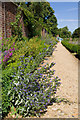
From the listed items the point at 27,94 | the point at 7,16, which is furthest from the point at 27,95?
the point at 7,16

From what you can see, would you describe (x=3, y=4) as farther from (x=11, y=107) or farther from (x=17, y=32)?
(x=11, y=107)

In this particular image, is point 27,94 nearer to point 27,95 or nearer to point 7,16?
point 27,95

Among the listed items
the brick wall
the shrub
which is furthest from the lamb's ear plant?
the brick wall

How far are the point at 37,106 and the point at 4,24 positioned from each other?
4661 mm

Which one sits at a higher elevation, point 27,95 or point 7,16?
point 7,16

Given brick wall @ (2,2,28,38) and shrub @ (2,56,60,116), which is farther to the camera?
brick wall @ (2,2,28,38)

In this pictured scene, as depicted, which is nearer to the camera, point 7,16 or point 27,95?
point 27,95

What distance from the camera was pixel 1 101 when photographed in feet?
7.56

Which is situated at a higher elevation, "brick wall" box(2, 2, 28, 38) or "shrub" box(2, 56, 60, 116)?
"brick wall" box(2, 2, 28, 38)

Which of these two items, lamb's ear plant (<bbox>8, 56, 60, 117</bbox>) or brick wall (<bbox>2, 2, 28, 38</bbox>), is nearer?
lamb's ear plant (<bbox>8, 56, 60, 117</bbox>)

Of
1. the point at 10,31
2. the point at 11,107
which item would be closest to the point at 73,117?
the point at 11,107

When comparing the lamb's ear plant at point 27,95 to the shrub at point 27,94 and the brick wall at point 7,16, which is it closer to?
the shrub at point 27,94

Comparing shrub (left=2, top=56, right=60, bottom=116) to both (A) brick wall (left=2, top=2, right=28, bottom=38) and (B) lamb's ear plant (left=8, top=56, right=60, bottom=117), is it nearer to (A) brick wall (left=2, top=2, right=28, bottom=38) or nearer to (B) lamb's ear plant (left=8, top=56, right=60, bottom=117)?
(B) lamb's ear plant (left=8, top=56, right=60, bottom=117)

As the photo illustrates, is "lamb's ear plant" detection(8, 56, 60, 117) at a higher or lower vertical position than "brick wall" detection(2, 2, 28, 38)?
lower
